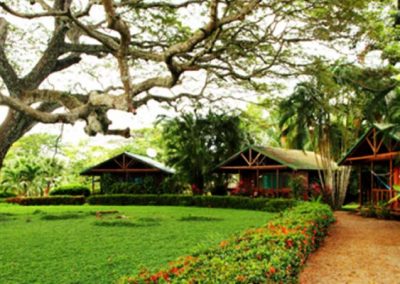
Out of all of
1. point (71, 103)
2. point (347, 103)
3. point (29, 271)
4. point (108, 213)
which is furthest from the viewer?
point (347, 103)

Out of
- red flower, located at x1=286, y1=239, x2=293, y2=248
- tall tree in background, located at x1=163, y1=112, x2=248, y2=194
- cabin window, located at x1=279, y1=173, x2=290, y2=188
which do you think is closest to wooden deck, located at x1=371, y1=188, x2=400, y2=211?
cabin window, located at x1=279, y1=173, x2=290, y2=188

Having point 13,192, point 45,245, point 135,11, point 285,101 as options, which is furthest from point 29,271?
point 13,192

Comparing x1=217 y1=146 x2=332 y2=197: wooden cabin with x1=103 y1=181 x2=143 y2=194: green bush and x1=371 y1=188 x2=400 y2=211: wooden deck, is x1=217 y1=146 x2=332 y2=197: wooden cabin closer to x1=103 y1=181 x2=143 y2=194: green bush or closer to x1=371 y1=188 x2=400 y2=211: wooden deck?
x1=371 y1=188 x2=400 y2=211: wooden deck

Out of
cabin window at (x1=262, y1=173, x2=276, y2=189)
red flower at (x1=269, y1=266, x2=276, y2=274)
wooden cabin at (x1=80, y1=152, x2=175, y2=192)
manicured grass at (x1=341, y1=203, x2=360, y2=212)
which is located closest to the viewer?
red flower at (x1=269, y1=266, x2=276, y2=274)

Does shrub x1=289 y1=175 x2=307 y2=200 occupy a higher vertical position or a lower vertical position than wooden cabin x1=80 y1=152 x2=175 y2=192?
lower

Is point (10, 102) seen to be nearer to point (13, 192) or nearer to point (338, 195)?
point (338, 195)

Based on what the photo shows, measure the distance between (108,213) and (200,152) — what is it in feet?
29.9

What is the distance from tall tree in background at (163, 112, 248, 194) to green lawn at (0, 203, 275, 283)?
11.4 metres

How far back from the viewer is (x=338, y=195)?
75.7 feet

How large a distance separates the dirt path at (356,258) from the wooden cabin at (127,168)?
19192 millimetres

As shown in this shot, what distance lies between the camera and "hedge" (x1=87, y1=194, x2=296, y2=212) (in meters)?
21.0

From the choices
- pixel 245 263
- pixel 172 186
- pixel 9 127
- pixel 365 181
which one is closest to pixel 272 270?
pixel 245 263

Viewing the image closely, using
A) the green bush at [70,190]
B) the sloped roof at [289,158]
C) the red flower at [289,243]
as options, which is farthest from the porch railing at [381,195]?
the green bush at [70,190]

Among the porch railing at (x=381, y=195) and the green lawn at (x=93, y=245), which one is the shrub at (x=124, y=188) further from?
the porch railing at (x=381, y=195)
